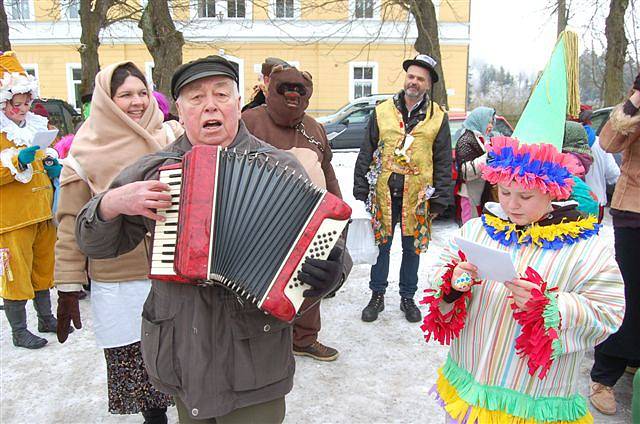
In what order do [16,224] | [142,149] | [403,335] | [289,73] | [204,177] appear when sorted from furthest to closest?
1. [403,335]
2. [16,224]
3. [289,73]
4. [142,149]
5. [204,177]

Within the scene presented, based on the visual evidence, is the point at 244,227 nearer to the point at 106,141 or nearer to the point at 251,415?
the point at 251,415

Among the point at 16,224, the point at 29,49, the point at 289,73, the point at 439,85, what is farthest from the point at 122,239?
the point at 29,49

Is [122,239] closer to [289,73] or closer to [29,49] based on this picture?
[289,73]

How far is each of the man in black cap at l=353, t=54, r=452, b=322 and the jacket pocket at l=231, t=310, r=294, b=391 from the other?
2577 mm

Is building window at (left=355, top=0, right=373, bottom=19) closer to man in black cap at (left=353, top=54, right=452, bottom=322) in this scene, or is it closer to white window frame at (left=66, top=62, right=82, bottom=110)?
white window frame at (left=66, top=62, right=82, bottom=110)

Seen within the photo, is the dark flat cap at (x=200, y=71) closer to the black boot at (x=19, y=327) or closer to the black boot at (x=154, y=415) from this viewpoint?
the black boot at (x=154, y=415)

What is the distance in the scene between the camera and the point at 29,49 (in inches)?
1027

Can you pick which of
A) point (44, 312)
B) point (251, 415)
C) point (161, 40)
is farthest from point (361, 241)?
point (161, 40)

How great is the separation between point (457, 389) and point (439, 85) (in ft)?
37.1

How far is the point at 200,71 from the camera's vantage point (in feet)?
6.54

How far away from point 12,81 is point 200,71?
269 centimetres

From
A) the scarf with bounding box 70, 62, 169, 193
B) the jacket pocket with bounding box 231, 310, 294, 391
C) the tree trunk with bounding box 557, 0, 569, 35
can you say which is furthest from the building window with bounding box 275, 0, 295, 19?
the jacket pocket with bounding box 231, 310, 294, 391

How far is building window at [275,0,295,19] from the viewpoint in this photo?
2502 cm

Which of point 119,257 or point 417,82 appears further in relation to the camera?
point 417,82
